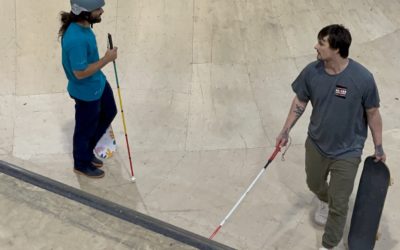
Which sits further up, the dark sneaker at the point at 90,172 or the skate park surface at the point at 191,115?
the skate park surface at the point at 191,115

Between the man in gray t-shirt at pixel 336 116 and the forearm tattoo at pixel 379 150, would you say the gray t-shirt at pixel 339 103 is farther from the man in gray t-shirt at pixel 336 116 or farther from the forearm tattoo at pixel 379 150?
the forearm tattoo at pixel 379 150

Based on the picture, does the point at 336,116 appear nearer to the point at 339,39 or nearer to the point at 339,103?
the point at 339,103

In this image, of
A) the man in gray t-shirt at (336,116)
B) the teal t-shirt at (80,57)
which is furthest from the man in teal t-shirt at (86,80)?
the man in gray t-shirt at (336,116)

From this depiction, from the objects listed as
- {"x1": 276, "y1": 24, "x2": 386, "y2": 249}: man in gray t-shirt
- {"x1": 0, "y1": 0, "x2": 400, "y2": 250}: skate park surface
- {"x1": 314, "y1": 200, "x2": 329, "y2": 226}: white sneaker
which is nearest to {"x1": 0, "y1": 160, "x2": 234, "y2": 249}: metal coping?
{"x1": 0, "y1": 0, "x2": 400, "y2": 250}: skate park surface

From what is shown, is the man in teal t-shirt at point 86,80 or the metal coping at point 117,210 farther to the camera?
the man in teal t-shirt at point 86,80

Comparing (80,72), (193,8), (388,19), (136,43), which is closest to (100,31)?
(136,43)

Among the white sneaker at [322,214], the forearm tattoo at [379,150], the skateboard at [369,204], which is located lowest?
the white sneaker at [322,214]

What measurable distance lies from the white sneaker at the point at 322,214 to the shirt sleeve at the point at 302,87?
3.81 ft

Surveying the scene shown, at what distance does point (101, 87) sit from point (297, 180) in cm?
214

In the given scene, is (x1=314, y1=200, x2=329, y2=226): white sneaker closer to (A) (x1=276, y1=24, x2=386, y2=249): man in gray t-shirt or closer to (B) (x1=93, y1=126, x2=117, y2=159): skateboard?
(A) (x1=276, y1=24, x2=386, y2=249): man in gray t-shirt

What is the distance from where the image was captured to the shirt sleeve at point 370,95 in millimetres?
3675

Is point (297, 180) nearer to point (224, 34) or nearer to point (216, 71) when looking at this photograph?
point (216, 71)

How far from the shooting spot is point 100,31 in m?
7.23

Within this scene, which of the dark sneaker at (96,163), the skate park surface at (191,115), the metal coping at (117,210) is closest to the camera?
the metal coping at (117,210)
